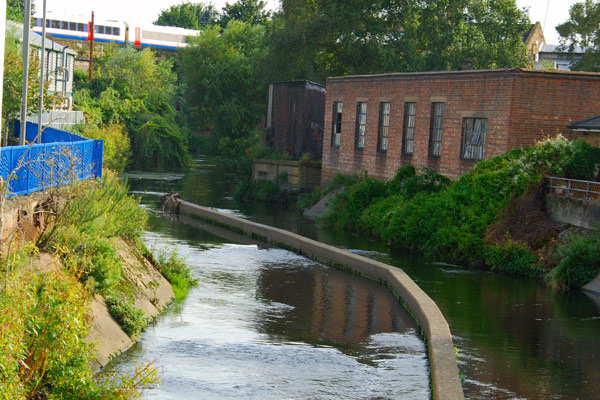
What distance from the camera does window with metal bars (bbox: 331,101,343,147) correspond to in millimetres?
39500

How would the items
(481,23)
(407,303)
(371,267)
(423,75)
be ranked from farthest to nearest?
(481,23), (423,75), (371,267), (407,303)

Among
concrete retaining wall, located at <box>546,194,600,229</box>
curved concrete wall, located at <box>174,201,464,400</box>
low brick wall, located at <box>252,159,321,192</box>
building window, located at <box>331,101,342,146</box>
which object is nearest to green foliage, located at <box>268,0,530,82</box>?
low brick wall, located at <box>252,159,321,192</box>

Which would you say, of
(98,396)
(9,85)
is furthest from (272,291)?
(9,85)

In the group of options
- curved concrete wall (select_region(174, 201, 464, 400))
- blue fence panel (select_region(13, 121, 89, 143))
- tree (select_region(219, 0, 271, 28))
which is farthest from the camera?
tree (select_region(219, 0, 271, 28))

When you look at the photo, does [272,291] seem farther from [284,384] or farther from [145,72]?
[145,72]

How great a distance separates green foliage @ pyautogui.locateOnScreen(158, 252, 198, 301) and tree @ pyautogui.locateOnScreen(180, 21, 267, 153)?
1762 inches

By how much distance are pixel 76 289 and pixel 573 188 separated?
16.2 m

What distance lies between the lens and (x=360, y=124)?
37.5 meters

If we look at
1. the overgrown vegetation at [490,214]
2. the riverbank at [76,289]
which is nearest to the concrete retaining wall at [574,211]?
the overgrown vegetation at [490,214]

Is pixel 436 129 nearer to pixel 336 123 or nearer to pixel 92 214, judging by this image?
pixel 336 123

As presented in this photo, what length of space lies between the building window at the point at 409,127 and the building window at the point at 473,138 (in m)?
3.53

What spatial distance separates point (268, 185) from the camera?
43.8m

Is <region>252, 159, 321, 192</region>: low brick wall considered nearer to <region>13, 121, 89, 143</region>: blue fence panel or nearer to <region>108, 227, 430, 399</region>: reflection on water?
<region>13, 121, 89, 143</region>: blue fence panel

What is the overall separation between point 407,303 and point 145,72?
60403 millimetres
